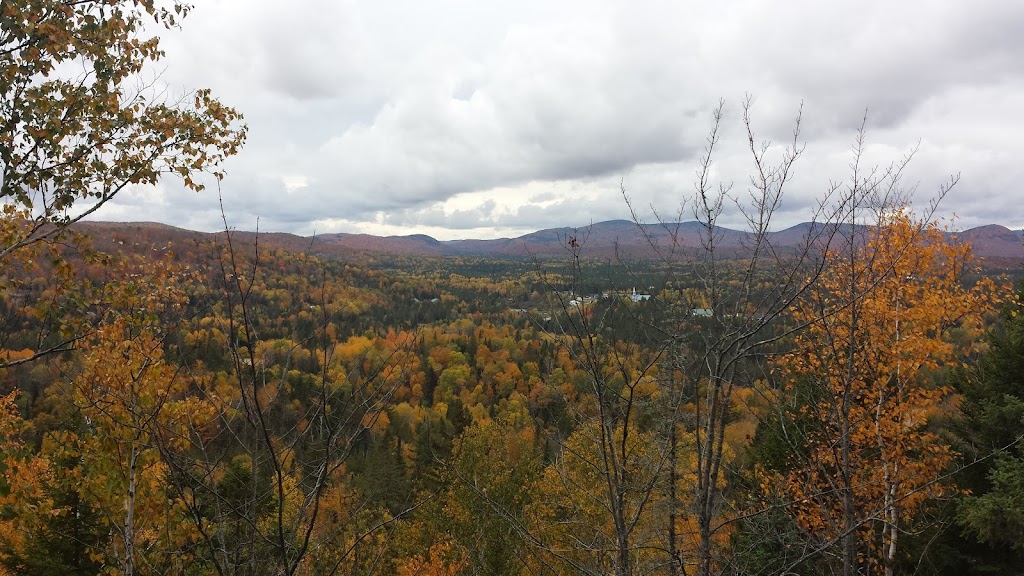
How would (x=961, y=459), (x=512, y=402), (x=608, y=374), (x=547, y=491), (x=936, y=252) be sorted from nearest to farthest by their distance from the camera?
(x=608, y=374)
(x=936, y=252)
(x=961, y=459)
(x=547, y=491)
(x=512, y=402)

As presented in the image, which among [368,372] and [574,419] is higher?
[368,372]

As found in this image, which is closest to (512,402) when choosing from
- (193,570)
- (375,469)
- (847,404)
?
(375,469)

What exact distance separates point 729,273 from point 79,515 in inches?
409

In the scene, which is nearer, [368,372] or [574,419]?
[368,372]

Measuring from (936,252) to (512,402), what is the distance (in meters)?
→ 43.8

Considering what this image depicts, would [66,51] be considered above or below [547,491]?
above

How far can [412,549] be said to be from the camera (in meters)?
18.6

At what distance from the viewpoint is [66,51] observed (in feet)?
11.9

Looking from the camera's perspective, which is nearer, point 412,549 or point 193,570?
point 193,570

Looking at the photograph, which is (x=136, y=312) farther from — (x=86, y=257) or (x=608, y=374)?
(x=608, y=374)

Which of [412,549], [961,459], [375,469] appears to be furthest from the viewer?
[375,469]

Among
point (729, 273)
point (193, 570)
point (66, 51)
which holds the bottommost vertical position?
point (193, 570)

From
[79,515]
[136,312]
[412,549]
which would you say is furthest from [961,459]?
[412,549]

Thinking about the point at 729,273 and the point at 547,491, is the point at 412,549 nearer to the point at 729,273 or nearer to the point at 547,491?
the point at 547,491
